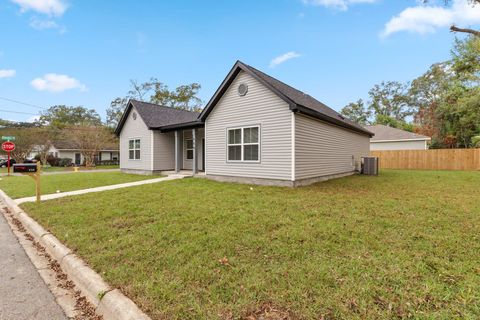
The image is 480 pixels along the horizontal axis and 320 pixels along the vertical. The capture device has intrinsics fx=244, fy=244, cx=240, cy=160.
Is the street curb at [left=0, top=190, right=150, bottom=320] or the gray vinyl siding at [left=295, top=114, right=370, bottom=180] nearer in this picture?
the street curb at [left=0, top=190, right=150, bottom=320]

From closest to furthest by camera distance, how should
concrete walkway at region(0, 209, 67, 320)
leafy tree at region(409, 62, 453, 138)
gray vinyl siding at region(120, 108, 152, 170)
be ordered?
concrete walkway at region(0, 209, 67, 320), gray vinyl siding at region(120, 108, 152, 170), leafy tree at region(409, 62, 453, 138)

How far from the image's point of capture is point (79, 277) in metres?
2.93

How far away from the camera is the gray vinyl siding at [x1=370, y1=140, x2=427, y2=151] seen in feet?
76.3

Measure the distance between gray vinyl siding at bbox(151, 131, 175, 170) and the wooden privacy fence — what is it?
17.7 m

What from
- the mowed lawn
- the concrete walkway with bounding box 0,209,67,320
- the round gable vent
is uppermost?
the round gable vent

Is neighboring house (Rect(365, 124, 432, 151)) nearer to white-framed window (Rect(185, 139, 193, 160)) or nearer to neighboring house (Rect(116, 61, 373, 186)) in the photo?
neighboring house (Rect(116, 61, 373, 186))

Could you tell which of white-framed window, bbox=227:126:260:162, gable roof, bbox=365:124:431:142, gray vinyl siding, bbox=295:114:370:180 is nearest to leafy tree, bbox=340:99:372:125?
gable roof, bbox=365:124:431:142

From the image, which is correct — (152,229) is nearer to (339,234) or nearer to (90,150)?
(339,234)

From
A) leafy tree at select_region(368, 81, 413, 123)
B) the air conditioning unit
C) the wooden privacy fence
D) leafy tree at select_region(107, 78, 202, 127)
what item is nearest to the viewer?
the air conditioning unit

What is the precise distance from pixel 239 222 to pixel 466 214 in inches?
191

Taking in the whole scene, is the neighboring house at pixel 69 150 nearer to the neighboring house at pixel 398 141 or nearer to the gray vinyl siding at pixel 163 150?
the gray vinyl siding at pixel 163 150

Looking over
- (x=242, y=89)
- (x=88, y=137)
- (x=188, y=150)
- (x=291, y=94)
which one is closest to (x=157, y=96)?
(x=88, y=137)

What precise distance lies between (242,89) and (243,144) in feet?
7.47

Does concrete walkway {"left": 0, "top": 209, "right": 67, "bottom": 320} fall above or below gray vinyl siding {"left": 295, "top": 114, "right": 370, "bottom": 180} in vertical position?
below
